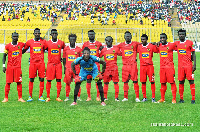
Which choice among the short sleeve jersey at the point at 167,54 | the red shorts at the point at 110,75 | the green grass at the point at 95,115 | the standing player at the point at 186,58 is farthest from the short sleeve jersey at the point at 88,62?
the standing player at the point at 186,58

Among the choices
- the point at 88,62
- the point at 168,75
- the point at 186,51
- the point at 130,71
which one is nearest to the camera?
the point at 88,62

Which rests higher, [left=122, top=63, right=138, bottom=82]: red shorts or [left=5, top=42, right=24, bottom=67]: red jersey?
[left=5, top=42, right=24, bottom=67]: red jersey

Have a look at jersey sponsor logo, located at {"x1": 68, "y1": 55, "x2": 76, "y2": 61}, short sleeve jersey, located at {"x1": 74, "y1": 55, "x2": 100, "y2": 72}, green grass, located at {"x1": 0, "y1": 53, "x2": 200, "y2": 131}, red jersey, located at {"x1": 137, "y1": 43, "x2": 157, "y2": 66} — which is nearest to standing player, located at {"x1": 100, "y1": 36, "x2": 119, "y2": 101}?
green grass, located at {"x1": 0, "y1": 53, "x2": 200, "y2": 131}

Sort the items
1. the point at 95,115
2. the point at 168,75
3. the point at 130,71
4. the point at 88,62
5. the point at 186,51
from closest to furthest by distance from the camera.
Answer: the point at 95,115, the point at 88,62, the point at 186,51, the point at 168,75, the point at 130,71

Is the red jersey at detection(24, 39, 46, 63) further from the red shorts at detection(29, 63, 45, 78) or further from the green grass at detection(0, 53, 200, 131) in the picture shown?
the green grass at detection(0, 53, 200, 131)

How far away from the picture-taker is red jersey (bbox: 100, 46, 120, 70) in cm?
1081

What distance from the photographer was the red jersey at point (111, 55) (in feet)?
35.5

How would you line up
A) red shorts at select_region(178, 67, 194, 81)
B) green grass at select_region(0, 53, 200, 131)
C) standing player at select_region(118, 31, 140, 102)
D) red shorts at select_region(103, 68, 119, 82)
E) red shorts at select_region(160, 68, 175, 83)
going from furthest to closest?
red shorts at select_region(103, 68, 119, 82), standing player at select_region(118, 31, 140, 102), red shorts at select_region(160, 68, 175, 83), red shorts at select_region(178, 67, 194, 81), green grass at select_region(0, 53, 200, 131)

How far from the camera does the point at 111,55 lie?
10828 millimetres

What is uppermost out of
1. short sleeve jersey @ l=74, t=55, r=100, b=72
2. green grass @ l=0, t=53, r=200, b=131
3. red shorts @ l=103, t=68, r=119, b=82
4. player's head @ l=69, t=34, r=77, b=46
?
Result: player's head @ l=69, t=34, r=77, b=46

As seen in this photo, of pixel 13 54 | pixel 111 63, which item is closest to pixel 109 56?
pixel 111 63

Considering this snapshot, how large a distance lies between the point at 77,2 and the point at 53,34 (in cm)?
4242

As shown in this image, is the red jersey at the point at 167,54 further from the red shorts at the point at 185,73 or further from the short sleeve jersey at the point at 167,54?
the red shorts at the point at 185,73

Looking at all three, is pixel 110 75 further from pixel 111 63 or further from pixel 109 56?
pixel 109 56
